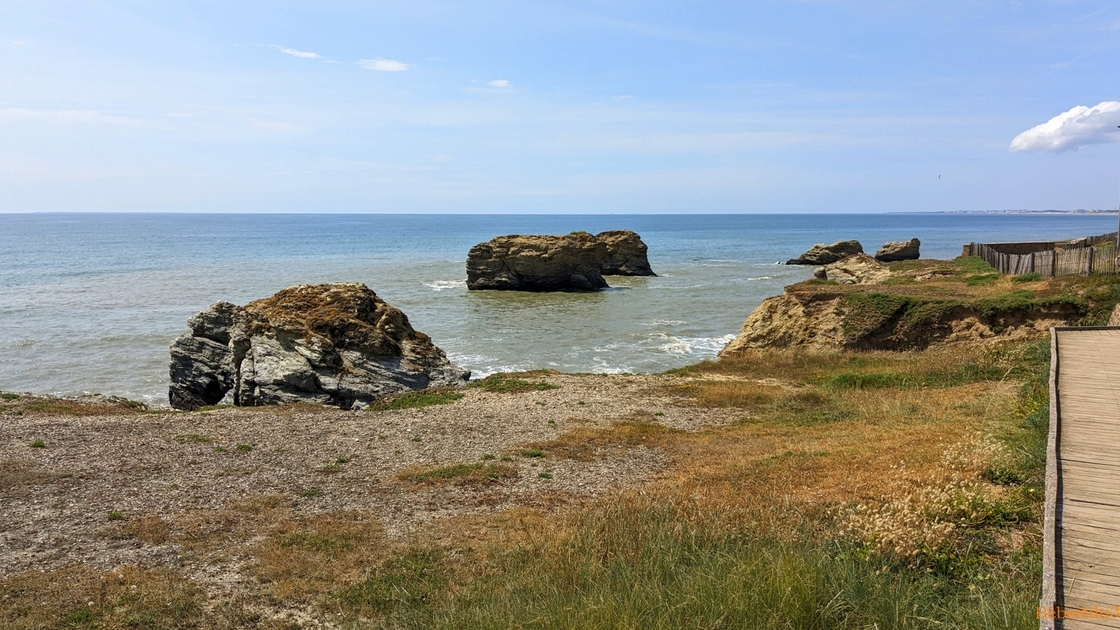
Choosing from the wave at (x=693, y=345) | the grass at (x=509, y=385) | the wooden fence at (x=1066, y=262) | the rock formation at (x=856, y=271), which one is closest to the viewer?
the grass at (x=509, y=385)

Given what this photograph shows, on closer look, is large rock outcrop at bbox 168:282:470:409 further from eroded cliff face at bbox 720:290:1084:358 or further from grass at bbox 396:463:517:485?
eroded cliff face at bbox 720:290:1084:358

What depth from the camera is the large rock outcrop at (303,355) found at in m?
21.3

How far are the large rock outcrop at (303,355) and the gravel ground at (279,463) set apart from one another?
2.12m

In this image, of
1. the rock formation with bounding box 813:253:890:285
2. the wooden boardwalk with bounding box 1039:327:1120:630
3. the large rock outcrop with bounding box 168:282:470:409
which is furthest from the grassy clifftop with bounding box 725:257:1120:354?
the rock formation with bounding box 813:253:890:285

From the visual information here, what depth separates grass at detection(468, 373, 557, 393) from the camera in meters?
21.7

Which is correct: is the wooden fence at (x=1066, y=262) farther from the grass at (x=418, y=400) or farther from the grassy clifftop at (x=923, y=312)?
the grass at (x=418, y=400)

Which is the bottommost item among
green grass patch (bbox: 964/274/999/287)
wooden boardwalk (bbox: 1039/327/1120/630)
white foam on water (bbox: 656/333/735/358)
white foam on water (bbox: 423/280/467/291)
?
white foam on water (bbox: 656/333/735/358)

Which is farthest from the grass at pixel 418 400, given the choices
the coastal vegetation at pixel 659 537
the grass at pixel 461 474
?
the grass at pixel 461 474

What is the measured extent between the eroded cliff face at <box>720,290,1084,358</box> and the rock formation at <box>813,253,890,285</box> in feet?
70.6

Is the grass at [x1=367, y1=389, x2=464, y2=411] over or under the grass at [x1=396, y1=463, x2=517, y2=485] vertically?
under

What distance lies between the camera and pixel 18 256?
314 ft

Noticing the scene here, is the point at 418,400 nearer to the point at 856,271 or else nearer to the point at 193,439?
the point at 193,439

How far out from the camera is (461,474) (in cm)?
1302

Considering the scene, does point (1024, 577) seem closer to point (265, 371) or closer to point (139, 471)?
point (139, 471)
